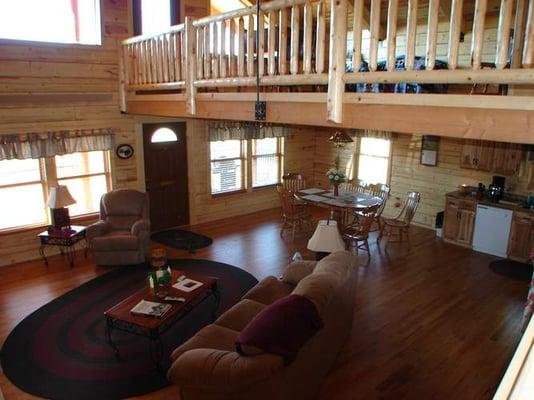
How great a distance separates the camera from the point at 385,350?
4.23m

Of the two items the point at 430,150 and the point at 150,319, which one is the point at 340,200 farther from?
the point at 150,319

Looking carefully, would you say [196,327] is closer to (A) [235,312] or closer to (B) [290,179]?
(A) [235,312]

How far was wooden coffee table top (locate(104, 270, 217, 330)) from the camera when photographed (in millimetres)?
3899

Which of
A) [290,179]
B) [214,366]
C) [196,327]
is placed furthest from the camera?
[290,179]

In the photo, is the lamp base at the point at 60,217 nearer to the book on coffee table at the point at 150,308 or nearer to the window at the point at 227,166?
the book on coffee table at the point at 150,308

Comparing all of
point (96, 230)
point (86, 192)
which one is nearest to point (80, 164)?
point (86, 192)

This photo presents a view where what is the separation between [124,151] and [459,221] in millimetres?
5820

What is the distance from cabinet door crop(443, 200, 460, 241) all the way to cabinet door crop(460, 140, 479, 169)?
0.68m

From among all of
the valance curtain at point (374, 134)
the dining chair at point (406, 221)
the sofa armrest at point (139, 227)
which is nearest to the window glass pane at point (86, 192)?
the sofa armrest at point (139, 227)

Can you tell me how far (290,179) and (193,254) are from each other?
259 cm

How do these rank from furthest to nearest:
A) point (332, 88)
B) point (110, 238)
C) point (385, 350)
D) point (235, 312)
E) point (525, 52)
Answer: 1. point (110, 238)
2. point (385, 350)
3. point (235, 312)
4. point (332, 88)
5. point (525, 52)

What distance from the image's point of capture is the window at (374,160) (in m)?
8.76

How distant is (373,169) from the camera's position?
9008 millimetres

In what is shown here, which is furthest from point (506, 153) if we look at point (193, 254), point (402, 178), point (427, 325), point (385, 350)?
point (193, 254)
